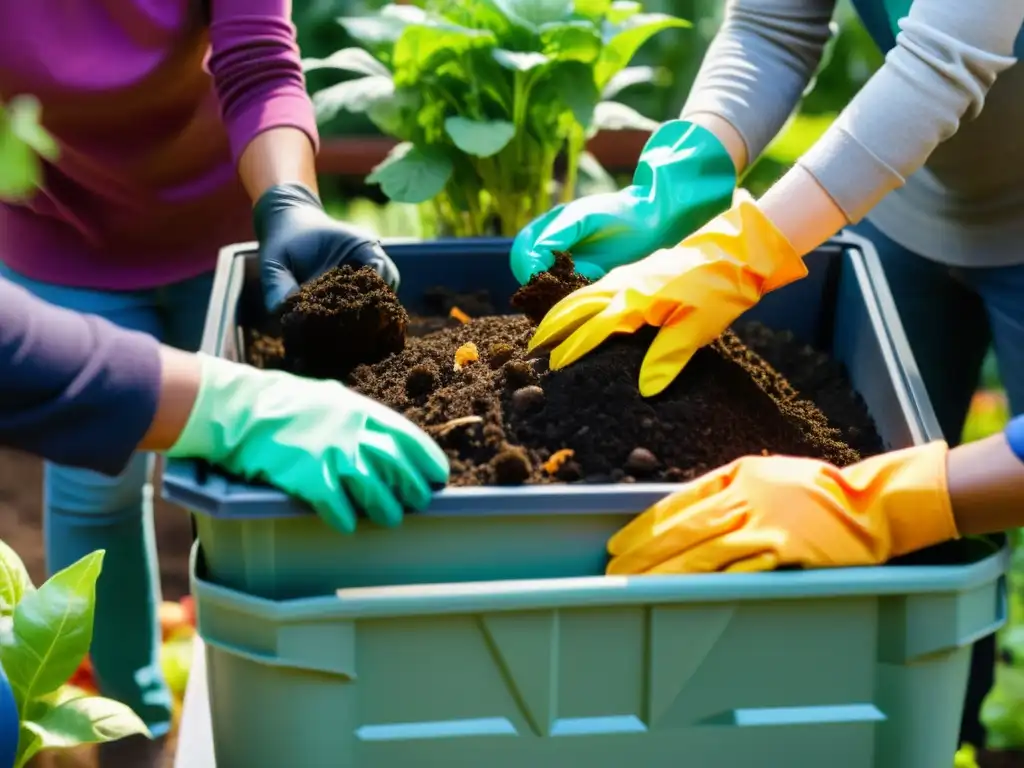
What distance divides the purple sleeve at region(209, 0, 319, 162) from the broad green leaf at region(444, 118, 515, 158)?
0.34 m

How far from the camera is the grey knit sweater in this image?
3.82ft

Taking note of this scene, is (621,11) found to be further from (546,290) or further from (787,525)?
(787,525)

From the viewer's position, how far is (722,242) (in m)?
1.21

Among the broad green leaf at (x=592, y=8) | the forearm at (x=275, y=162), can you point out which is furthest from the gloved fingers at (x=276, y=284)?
the broad green leaf at (x=592, y=8)

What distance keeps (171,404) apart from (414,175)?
1.06 metres

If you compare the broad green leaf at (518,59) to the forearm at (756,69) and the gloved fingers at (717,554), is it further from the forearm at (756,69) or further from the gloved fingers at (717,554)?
the gloved fingers at (717,554)

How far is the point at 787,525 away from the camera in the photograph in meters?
0.95

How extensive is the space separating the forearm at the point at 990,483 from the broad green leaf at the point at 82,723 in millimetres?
824

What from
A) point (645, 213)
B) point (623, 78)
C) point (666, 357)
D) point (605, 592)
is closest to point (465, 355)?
point (666, 357)

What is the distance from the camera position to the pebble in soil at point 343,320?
129 centimetres

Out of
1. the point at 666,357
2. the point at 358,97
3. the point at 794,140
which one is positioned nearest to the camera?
the point at 666,357

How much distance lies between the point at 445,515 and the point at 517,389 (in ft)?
0.82

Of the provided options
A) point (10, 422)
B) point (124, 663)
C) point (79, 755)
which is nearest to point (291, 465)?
point (10, 422)

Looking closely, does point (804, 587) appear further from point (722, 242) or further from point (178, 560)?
point (178, 560)
